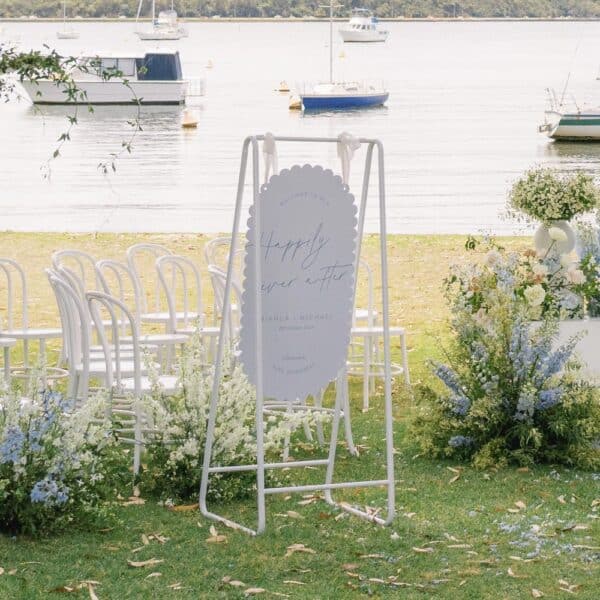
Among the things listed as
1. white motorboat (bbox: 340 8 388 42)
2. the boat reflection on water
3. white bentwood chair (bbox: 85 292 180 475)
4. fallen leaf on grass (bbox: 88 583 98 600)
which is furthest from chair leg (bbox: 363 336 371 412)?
white motorboat (bbox: 340 8 388 42)

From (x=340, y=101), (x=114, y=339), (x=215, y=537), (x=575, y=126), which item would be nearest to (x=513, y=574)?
(x=215, y=537)

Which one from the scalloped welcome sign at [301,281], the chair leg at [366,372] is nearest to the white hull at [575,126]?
the chair leg at [366,372]

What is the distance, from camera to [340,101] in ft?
234

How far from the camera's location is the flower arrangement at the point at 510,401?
6695 mm

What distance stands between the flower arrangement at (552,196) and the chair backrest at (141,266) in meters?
2.29

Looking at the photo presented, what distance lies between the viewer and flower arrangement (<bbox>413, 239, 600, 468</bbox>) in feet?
22.0

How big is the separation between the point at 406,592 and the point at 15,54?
294cm

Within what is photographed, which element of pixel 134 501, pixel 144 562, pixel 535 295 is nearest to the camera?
pixel 144 562

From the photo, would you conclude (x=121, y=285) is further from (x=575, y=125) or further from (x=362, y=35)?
(x=362, y=35)

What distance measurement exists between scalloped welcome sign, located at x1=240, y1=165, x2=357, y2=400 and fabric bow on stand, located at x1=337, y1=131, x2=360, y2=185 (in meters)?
0.07

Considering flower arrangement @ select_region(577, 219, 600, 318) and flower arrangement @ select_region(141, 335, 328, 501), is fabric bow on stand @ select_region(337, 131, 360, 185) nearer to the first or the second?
flower arrangement @ select_region(141, 335, 328, 501)

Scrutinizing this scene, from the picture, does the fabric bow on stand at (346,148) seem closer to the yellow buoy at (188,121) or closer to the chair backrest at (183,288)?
the chair backrest at (183,288)

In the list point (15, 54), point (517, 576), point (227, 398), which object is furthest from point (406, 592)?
point (15, 54)

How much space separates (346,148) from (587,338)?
295 centimetres
